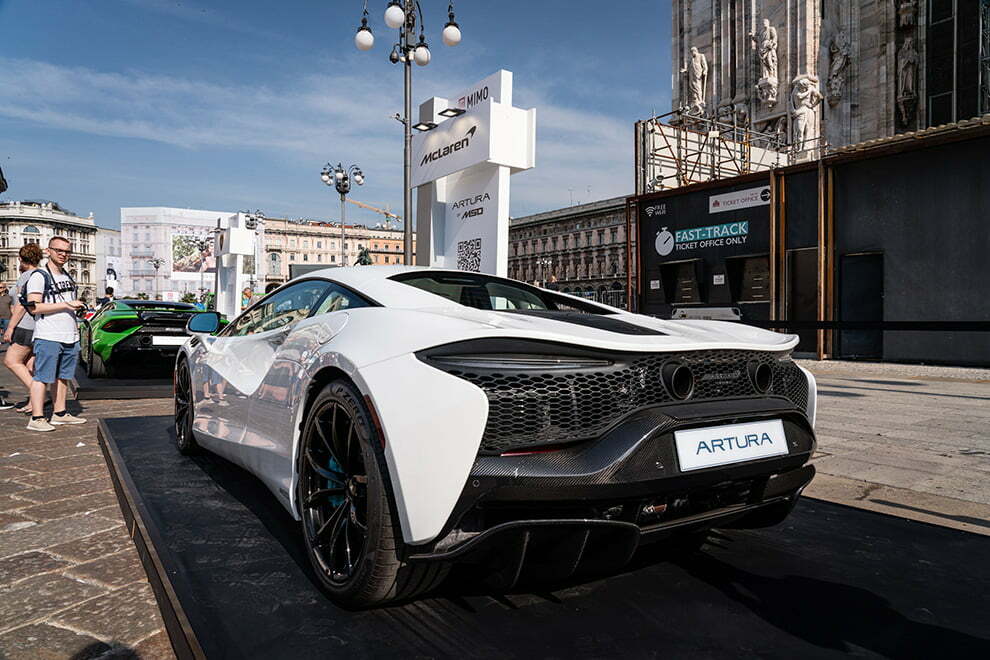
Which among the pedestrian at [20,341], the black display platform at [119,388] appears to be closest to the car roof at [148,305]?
the black display platform at [119,388]

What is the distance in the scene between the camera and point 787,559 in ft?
8.27

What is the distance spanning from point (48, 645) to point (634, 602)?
175 centimetres

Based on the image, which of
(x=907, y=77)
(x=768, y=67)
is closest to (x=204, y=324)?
(x=768, y=67)

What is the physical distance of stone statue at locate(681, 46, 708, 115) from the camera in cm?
3030

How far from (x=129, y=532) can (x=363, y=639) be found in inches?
63.8

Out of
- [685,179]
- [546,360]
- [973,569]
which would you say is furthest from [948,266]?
[546,360]

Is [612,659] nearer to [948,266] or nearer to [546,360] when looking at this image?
[546,360]

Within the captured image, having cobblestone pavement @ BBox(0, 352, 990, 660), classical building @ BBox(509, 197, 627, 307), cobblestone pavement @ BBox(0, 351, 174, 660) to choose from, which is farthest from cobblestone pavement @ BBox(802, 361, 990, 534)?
classical building @ BBox(509, 197, 627, 307)

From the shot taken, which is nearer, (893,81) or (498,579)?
(498,579)

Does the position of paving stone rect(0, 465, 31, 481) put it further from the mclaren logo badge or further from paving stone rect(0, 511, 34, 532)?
the mclaren logo badge

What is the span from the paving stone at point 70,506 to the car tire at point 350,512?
1.65m

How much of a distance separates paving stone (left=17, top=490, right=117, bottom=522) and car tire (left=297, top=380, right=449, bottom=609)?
1.65 metres

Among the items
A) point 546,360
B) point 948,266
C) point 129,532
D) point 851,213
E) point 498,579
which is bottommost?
point 129,532

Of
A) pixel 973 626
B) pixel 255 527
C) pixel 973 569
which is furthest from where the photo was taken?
pixel 255 527
